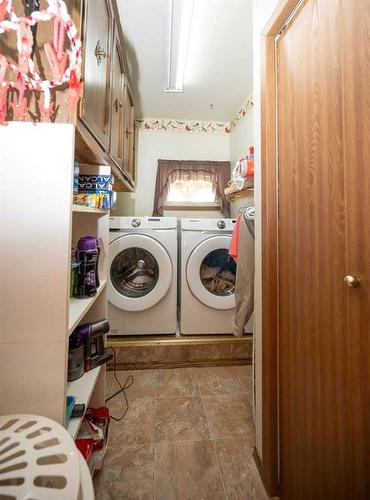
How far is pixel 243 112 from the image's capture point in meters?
2.47

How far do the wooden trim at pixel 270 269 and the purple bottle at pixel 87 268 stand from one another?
73 cm

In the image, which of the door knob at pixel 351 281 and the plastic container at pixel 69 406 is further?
the plastic container at pixel 69 406

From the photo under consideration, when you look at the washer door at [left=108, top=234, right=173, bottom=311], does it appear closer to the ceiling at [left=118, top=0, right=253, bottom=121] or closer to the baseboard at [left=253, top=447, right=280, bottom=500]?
the baseboard at [left=253, top=447, right=280, bottom=500]

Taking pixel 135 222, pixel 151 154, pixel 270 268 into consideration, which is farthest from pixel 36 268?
pixel 151 154

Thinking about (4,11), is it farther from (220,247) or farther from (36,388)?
(220,247)

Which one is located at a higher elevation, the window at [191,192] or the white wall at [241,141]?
the white wall at [241,141]

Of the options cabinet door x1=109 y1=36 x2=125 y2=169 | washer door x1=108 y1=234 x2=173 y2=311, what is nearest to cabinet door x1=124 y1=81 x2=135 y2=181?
cabinet door x1=109 y1=36 x2=125 y2=169

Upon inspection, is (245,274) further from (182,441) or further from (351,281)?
(182,441)

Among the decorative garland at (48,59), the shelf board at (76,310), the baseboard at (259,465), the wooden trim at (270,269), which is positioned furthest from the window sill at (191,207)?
the baseboard at (259,465)

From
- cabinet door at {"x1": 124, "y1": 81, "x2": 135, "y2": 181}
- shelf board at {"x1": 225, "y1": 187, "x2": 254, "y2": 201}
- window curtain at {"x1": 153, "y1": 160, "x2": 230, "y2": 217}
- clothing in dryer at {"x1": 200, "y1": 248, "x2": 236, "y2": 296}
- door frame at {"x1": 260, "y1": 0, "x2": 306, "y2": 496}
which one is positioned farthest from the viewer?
window curtain at {"x1": 153, "y1": 160, "x2": 230, "y2": 217}

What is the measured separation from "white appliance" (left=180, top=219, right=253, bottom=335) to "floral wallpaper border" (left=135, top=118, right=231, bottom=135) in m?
Result: 1.53

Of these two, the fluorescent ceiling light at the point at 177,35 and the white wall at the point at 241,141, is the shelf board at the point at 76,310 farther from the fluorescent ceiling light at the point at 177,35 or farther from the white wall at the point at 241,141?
the white wall at the point at 241,141

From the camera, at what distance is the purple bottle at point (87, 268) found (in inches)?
38.2

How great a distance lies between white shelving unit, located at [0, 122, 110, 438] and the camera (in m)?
0.63
